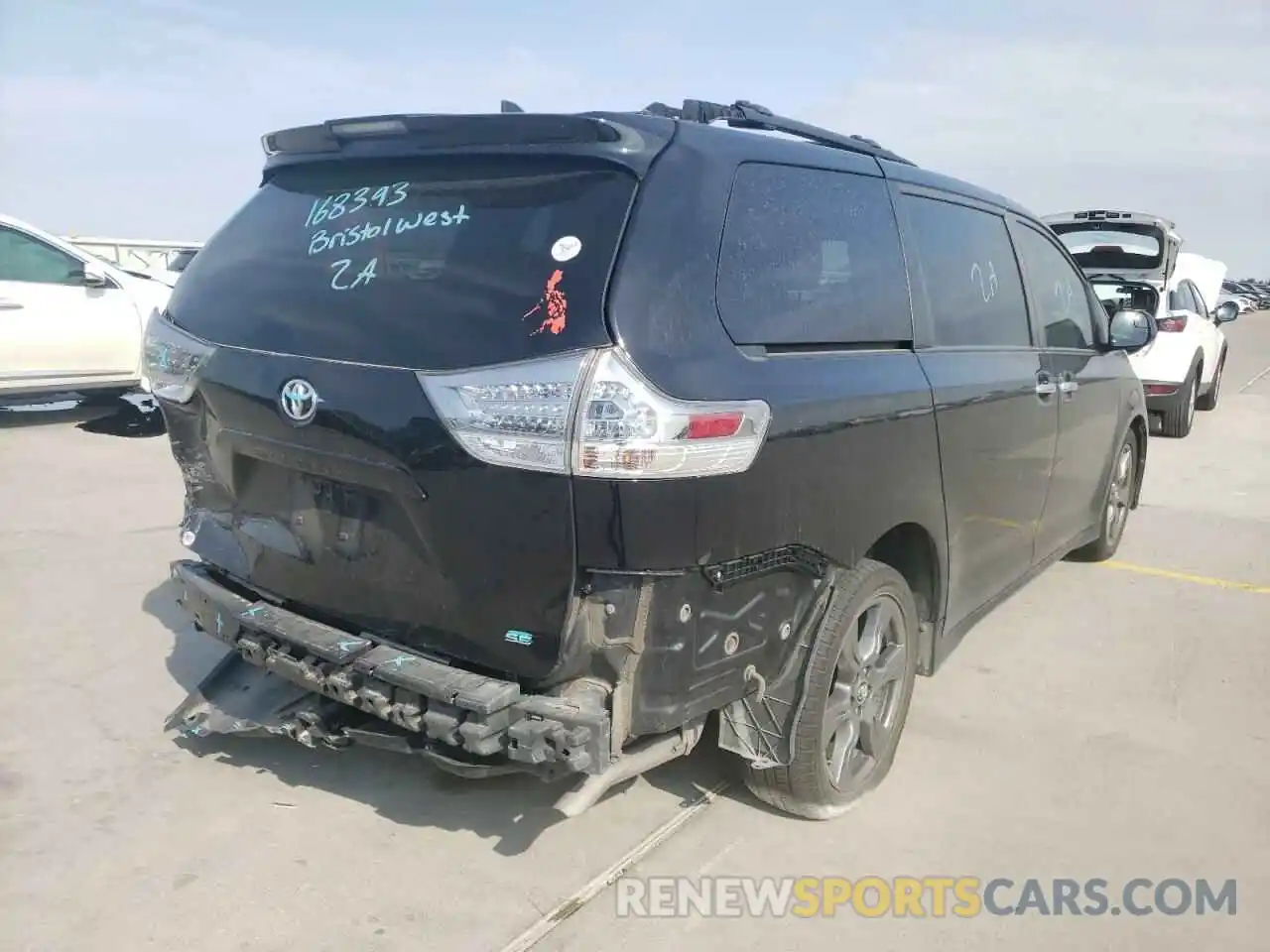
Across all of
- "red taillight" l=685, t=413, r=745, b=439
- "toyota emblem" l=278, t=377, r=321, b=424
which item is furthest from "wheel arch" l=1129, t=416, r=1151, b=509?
"toyota emblem" l=278, t=377, r=321, b=424

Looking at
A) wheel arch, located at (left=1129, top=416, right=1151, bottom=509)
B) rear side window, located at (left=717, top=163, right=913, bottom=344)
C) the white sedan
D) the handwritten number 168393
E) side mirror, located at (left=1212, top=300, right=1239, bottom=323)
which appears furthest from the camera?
side mirror, located at (left=1212, top=300, right=1239, bottom=323)

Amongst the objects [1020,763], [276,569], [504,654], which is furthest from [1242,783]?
[276,569]

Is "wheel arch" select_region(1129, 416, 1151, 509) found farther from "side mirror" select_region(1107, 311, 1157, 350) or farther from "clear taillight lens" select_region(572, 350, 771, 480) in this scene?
"clear taillight lens" select_region(572, 350, 771, 480)

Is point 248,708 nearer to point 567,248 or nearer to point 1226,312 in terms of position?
point 567,248

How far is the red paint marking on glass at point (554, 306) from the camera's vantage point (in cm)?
242

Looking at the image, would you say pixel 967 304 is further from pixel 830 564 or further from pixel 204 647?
pixel 204 647

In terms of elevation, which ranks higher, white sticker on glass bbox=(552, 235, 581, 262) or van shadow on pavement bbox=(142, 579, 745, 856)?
white sticker on glass bbox=(552, 235, 581, 262)

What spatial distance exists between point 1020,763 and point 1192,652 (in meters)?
1.63

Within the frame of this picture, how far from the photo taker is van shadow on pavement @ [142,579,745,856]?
3.15 m

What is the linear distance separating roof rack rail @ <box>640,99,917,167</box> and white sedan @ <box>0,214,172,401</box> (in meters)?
7.16

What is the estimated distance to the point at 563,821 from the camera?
3.18m

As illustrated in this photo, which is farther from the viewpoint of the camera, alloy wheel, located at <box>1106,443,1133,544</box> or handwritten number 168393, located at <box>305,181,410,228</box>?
alloy wheel, located at <box>1106,443,1133,544</box>

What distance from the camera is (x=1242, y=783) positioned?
3617 mm

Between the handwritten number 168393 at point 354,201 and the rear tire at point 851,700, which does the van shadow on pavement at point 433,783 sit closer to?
the rear tire at point 851,700
